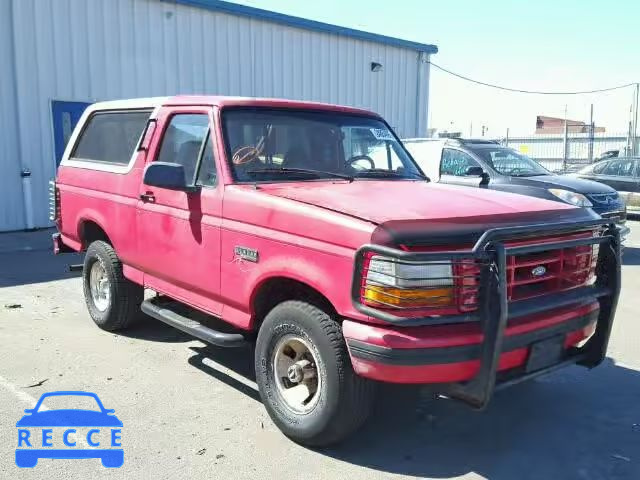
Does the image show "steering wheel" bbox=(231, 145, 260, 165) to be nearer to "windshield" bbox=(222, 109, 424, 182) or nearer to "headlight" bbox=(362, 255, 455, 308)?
"windshield" bbox=(222, 109, 424, 182)

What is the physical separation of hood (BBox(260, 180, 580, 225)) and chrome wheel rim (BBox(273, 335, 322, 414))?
2.67ft

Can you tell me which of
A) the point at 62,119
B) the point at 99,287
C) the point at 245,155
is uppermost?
the point at 62,119

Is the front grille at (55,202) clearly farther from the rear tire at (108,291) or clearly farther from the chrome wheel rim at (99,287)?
the chrome wheel rim at (99,287)

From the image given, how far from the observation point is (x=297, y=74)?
50.4ft

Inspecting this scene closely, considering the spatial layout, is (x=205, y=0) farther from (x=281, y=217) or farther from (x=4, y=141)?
(x=281, y=217)

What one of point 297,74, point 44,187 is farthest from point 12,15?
point 297,74

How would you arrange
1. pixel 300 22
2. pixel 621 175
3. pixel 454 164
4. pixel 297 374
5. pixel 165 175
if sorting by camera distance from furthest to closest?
pixel 300 22 → pixel 621 175 → pixel 454 164 → pixel 165 175 → pixel 297 374

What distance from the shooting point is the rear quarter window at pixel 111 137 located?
5242 millimetres

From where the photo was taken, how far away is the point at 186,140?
4617 mm

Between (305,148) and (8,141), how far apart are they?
8.90 m

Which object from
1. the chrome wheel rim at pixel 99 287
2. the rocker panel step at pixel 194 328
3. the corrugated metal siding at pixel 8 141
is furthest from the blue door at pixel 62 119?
the rocker panel step at pixel 194 328

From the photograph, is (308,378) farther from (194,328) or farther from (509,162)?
(509,162)

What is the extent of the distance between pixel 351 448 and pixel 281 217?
A: 1.40 metres

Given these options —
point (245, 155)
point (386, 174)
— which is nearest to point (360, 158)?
point (386, 174)
